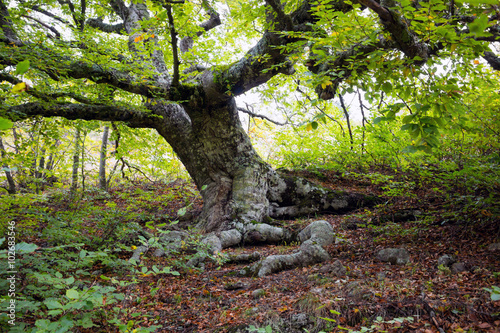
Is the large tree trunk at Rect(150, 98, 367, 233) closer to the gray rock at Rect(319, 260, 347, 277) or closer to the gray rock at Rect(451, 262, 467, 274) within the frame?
the gray rock at Rect(319, 260, 347, 277)

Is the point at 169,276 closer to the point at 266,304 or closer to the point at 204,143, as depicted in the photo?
the point at 266,304

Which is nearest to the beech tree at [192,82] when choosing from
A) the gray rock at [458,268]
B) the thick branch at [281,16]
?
the thick branch at [281,16]

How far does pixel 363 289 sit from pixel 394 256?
48.0 inches

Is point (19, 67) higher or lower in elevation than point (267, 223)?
higher

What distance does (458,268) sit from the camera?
275 centimetres

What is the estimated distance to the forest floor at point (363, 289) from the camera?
1996 millimetres

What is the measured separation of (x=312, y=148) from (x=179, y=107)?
421 centimetres

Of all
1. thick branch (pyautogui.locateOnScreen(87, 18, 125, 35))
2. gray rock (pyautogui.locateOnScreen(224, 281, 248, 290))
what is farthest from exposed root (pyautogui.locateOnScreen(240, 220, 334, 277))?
thick branch (pyautogui.locateOnScreen(87, 18, 125, 35))

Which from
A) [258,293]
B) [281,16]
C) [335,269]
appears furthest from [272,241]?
[281,16]

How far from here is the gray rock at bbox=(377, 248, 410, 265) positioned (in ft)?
10.9

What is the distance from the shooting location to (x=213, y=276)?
382 centimetres

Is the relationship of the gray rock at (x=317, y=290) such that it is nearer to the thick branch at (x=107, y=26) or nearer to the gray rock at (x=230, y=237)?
the gray rock at (x=230, y=237)

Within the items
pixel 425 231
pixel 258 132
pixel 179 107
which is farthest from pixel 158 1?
pixel 258 132

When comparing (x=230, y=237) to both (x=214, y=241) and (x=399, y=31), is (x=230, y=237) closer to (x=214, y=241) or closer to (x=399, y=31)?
(x=214, y=241)
